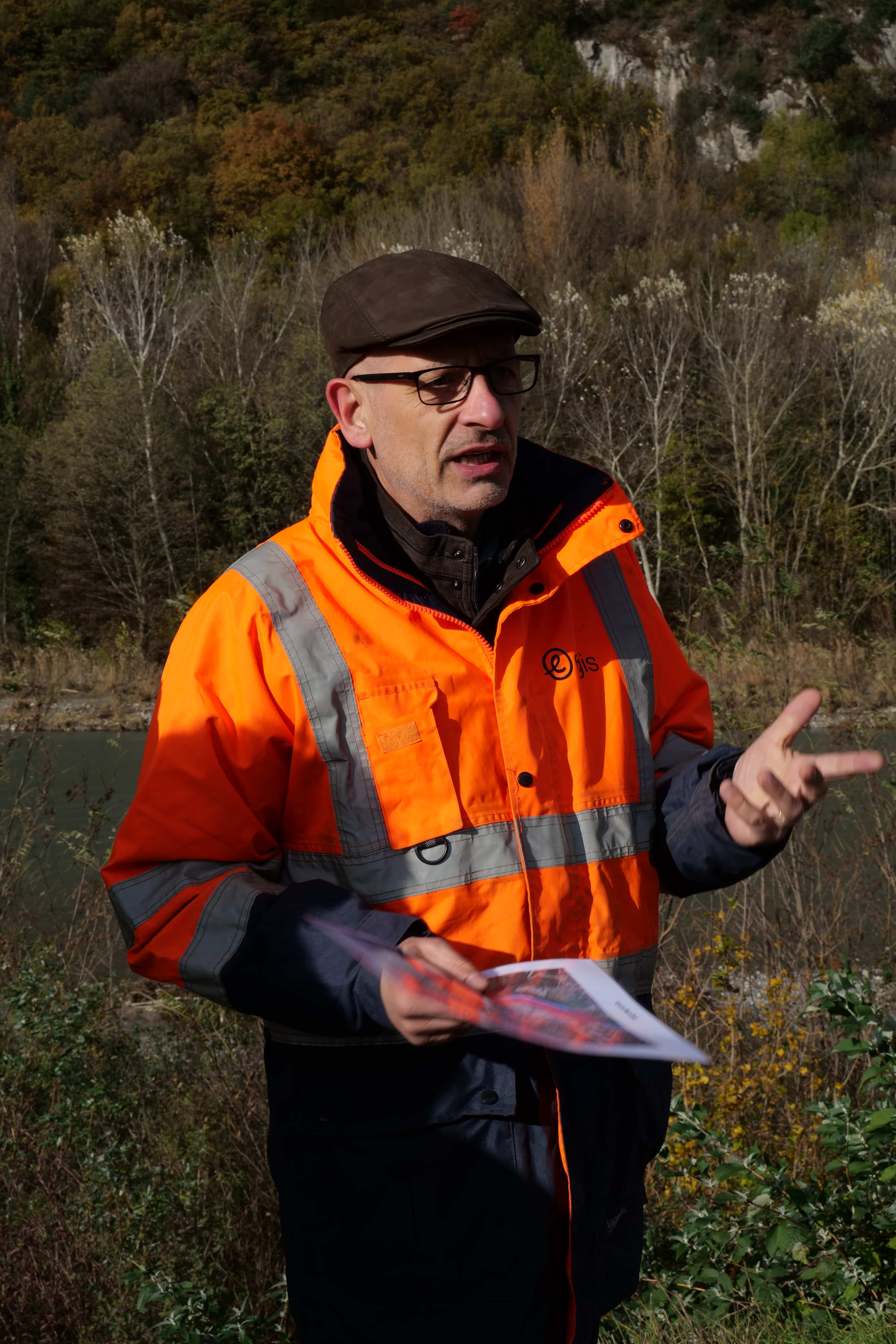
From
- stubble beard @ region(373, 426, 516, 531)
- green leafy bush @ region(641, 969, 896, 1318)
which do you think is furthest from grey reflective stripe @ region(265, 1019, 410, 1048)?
green leafy bush @ region(641, 969, 896, 1318)

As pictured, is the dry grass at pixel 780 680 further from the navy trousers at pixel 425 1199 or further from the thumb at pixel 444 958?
the thumb at pixel 444 958

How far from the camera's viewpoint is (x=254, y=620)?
1.70m

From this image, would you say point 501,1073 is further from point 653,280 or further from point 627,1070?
point 653,280

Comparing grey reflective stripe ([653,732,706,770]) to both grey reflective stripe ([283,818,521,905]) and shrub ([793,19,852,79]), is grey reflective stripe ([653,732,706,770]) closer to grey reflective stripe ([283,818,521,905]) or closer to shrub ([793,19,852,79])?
grey reflective stripe ([283,818,521,905])

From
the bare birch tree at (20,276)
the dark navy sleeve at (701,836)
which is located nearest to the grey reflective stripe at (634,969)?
the dark navy sleeve at (701,836)

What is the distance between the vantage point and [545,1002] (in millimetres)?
1510

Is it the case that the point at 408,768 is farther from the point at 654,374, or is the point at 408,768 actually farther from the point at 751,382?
the point at 654,374

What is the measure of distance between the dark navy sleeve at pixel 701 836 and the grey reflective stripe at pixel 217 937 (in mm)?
648

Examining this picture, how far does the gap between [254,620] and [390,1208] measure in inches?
31.8

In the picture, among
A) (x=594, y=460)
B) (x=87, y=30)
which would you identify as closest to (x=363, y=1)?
(x=87, y=30)

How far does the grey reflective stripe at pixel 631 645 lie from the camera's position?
1.90 m

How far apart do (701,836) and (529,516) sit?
1.85 feet

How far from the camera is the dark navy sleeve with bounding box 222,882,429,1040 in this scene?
60.5 inches

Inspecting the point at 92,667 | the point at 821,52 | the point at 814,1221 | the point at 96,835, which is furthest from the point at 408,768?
the point at 821,52
